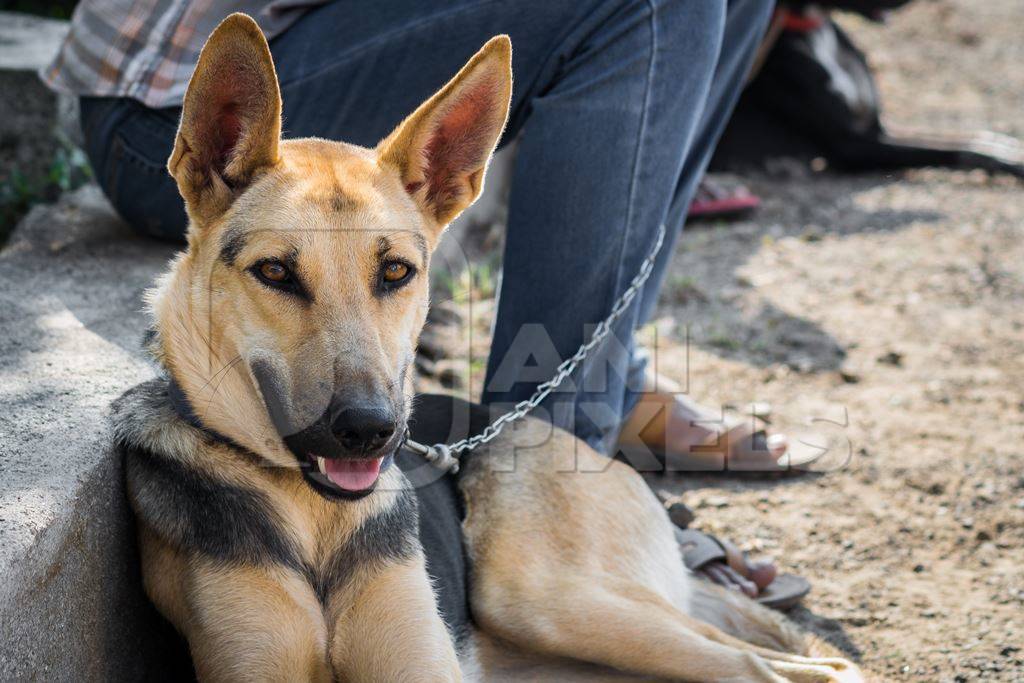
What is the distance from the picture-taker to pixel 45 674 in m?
2.22

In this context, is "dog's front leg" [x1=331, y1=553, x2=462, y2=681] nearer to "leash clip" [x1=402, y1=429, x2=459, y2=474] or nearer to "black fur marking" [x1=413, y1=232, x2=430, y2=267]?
"leash clip" [x1=402, y1=429, x2=459, y2=474]

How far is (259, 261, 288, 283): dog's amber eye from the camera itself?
264 cm

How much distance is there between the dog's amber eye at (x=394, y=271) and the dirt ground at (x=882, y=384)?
1999 mm

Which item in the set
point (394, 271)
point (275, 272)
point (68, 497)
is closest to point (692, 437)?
point (394, 271)

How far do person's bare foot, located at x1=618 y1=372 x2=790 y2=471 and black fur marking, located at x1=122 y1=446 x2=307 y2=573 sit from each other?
2262mm

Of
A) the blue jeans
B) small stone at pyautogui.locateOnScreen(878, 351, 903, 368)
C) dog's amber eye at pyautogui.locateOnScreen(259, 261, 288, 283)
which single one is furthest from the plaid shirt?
small stone at pyautogui.locateOnScreen(878, 351, 903, 368)

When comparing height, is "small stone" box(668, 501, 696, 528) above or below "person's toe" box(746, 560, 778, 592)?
below

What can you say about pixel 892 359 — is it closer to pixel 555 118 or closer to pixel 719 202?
pixel 719 202

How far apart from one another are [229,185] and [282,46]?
1192 millimetres

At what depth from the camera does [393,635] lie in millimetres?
2664

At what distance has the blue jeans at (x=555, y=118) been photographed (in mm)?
3596

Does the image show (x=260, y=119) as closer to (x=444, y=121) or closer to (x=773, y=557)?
(x=444, y=121)

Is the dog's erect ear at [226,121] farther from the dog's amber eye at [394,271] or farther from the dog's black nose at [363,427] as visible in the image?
the dog's black nose at [363,427]

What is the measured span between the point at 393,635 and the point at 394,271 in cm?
92
